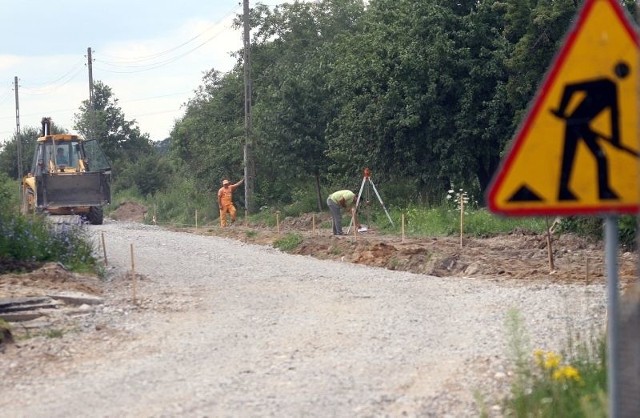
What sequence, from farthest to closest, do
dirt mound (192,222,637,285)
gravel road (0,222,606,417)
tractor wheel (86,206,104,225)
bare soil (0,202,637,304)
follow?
1. tractor wheel (86,206,104,225)
2. dirt mound (192,222,637,285)
3. bare soil (0,202,637,304)
4. gravel road (0,222,606,417)

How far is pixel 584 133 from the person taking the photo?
461cm

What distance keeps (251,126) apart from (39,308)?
2782 cm

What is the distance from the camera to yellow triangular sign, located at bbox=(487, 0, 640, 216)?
14.8 feet

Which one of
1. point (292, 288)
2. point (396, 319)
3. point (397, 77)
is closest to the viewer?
point (396, 319)

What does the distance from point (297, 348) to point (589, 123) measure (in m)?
6.86

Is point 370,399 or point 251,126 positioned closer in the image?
point 370,399

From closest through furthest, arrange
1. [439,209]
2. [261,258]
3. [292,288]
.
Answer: [292,288] → [261,258] → [439,209]

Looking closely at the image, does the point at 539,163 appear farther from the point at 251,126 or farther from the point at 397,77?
the point at 251,126

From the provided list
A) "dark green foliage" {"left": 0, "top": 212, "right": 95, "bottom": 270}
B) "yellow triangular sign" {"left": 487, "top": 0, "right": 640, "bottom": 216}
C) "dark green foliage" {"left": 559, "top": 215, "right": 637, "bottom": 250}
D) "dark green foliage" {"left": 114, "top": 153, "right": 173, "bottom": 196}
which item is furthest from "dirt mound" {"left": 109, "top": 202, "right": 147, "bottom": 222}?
"yellow triangular sign" {"left": 487, "top": 0, "right": 640, "bottom": 216}

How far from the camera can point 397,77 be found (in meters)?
34.9

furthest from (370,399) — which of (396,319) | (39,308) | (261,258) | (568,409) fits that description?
(261,258)

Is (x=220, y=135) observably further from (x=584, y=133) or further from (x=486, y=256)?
(x=584, y=133)

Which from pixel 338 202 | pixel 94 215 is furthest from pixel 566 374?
pixel 94 215

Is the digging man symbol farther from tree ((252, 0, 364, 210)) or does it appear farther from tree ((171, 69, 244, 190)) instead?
tree ((171, 69, 244, 190))
